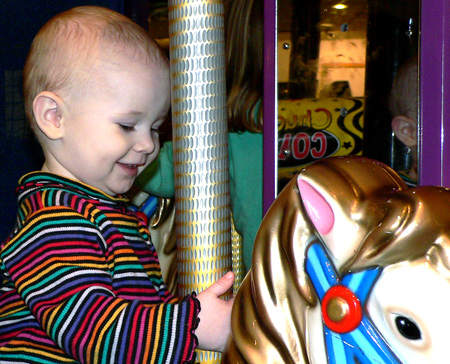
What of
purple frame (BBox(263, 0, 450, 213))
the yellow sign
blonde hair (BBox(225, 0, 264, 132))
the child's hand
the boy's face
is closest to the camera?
the child's hand

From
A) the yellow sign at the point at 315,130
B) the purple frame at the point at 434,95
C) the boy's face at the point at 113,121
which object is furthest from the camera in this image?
the yellow sign at the point at 315,130

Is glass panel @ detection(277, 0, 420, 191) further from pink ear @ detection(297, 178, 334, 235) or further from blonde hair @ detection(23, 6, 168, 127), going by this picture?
pink ear @ detection(297, 178, 334, 235)

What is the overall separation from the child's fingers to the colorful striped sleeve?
0.02m

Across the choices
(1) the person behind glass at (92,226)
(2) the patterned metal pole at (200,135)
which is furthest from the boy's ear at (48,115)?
(2) the patterned metal pole at (200,135)

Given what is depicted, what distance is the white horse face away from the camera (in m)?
0.35

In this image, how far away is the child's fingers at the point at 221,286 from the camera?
1.76ft

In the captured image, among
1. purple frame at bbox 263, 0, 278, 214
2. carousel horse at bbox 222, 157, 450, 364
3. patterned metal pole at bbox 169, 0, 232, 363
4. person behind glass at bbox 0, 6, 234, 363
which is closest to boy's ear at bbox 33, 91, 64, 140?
person behind glass at bbox 0, 6, 234, 363

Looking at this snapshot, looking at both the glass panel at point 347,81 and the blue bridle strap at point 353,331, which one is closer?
the blue bridle strap at point 353,331

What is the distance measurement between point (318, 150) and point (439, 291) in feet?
2.12

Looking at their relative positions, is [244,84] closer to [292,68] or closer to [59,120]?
[292,68]

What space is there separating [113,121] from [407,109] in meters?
0.43

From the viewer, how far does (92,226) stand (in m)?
0.61

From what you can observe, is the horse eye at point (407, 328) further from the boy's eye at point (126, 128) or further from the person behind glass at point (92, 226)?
the boy's eye at point (126, 128)

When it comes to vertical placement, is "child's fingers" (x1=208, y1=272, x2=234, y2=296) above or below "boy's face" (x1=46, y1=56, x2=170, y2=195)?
below
